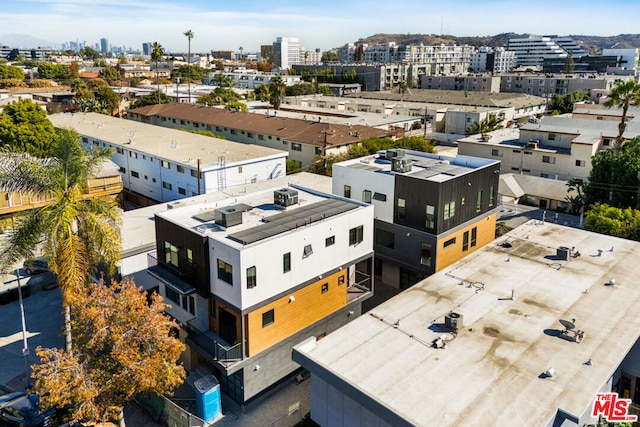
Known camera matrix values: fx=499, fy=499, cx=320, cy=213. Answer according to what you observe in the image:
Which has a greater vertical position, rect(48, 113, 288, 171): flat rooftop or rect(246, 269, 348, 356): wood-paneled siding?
rect(48, 113, 288, 171): flat rooftop

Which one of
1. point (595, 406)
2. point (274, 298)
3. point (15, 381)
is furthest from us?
point (15, 381)

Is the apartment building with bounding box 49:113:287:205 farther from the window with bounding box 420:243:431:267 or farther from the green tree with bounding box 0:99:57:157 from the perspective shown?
the window with bounding box 420:243:431:267

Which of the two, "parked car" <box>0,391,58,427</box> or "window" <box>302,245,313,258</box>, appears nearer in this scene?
"parked car" <box>0,391,58,427</box>

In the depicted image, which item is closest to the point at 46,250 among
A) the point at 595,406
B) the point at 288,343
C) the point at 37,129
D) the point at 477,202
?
the point at 288,343

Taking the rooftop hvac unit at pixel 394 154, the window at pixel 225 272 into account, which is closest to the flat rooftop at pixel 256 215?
the window at pixel 225 272

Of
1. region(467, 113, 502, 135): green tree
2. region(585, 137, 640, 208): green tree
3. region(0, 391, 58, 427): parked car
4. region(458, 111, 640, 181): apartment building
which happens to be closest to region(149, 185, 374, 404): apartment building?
region(0, 391, 58, 427): parked car

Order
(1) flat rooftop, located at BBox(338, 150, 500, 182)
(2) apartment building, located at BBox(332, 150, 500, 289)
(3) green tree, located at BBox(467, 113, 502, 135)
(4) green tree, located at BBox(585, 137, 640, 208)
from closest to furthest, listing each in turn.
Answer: (2) apartment building, located at BBox(332, 150, 500, 289) → (1) flat rooftop, located at BBox(338, 150, 500, 182) → (4) green tree, located at BBox(585, 137, 640, 208) → (3) green tree, located at BBox(467, 113, 502, 135)

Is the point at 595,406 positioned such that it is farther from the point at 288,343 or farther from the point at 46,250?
the point at 46,250

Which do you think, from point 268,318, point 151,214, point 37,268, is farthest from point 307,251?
point 37,268
